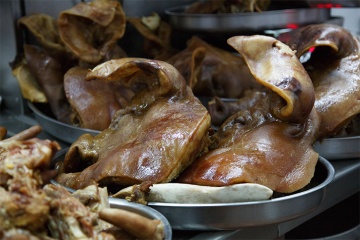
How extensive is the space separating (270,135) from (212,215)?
1.15 ft

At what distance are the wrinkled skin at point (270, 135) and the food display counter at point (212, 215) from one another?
0.11 m

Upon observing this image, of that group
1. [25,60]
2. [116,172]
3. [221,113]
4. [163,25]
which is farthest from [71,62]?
[116,172]

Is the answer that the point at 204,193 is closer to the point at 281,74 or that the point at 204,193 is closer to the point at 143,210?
the point at 143,210

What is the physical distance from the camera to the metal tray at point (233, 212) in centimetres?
157

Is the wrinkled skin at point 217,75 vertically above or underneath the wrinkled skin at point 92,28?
underneath

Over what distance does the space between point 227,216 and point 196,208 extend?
9cm

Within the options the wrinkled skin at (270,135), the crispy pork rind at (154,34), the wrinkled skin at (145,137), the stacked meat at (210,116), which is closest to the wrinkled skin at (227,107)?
the stacked meat at (210,116)

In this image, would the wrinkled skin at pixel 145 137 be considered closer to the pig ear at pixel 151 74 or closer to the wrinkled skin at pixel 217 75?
the pig ear at pixel 151 74

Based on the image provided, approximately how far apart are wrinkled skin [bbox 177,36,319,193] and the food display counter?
110mm

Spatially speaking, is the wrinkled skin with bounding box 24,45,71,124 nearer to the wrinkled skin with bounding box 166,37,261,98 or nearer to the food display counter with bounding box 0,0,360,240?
the food display counter with bounding box 0,0,360,240

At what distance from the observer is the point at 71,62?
106 inches

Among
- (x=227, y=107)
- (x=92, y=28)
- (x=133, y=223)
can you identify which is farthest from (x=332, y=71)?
(x=133, y=223)

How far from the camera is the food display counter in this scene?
166 centimetres

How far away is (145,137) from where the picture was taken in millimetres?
1736
